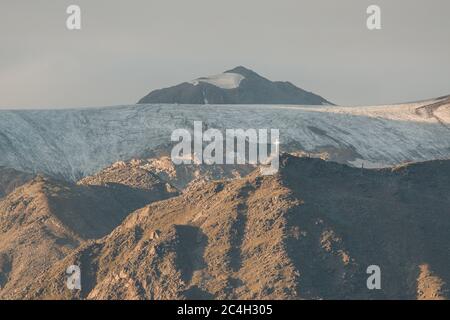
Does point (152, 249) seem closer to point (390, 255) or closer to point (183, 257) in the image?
→ point (183, 257)
